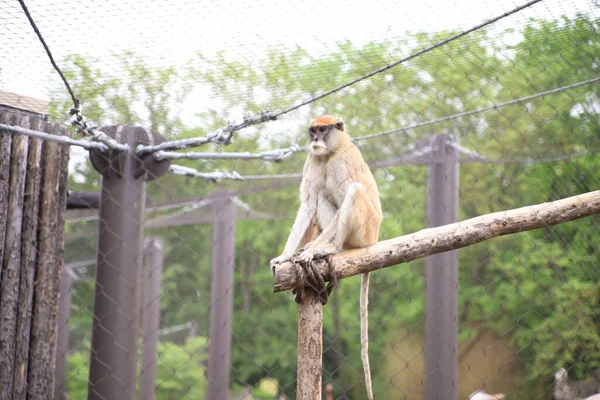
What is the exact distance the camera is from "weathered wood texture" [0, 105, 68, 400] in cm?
193

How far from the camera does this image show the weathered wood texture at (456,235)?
1894 mm

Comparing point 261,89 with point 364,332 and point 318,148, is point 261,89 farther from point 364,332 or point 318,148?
point 364,332

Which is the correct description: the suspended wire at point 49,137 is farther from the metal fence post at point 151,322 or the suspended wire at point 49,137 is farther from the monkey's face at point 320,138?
the metal fence post at point 151,322

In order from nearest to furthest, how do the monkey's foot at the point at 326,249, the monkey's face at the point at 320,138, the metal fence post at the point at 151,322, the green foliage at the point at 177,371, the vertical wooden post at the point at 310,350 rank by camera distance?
the vertical wooden post at the point at 310,350, the monkey's foot at the point at 326,249, the monkey's face at the point at 320,138, the metal fence post at the point at 151,322, the green foliage at the point at 177,371

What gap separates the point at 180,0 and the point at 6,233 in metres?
0.93

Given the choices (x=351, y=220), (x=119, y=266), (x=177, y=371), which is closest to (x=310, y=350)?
(x=351, y=220)

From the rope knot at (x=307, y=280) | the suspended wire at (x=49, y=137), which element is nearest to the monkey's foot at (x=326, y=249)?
the rope knot at (x=307, y=280)

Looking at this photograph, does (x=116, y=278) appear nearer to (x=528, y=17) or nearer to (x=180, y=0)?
(x=180, y=0)

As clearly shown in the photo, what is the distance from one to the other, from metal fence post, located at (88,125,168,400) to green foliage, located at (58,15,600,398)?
0.24m

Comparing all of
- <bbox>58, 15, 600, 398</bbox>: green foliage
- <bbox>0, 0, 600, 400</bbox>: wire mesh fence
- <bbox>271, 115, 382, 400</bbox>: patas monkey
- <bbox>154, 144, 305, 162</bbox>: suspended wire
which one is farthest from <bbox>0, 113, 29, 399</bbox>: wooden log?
<bbox>271, 115, 382, 400</bbox>: patas monkey

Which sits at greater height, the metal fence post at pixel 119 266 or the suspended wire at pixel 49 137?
the suspended wire at pixel 49 137

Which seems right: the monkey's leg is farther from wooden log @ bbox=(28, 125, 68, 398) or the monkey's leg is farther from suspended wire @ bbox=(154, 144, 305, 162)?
wooden log @ bbox=(28, 125, 68, 398)

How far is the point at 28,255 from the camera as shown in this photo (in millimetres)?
2000

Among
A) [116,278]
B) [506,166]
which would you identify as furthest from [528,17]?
[506,166]
